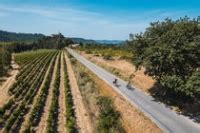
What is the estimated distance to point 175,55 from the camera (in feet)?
106

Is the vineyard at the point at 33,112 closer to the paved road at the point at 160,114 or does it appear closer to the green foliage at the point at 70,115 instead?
the green foliage at the point at 70,115

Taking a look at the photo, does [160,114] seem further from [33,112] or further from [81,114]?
[33,112]

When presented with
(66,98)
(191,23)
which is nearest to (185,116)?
(191,23)

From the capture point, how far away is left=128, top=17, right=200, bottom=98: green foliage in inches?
1233

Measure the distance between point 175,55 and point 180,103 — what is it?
5.46 metres

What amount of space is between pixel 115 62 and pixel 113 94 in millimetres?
39393

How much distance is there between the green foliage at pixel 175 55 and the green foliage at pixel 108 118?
251 inches

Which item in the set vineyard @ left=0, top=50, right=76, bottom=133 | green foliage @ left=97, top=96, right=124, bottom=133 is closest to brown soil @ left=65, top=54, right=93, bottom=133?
vineyard @ left=0, top=50, right=76, bottom=133

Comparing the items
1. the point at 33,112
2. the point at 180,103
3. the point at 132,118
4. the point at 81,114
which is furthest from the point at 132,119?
the point at 33,112

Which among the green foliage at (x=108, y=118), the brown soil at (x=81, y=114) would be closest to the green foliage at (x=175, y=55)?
the green foliage at (x=108, y=118)

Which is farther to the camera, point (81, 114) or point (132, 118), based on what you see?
point (81, 114)

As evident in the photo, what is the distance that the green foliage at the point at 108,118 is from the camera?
2555 centimetres

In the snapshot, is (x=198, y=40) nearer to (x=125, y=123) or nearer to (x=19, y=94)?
(x=125, y=123)

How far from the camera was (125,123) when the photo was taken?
92.5 feet
